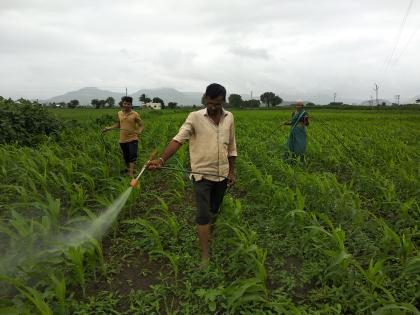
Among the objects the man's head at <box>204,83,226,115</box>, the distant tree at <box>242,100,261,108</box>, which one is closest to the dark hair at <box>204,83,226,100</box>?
the man's head at <box>204,83,226,115</box>

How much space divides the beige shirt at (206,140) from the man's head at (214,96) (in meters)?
0.13

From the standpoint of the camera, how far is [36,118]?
31.8 feet

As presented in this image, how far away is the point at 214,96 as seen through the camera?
2.93 m

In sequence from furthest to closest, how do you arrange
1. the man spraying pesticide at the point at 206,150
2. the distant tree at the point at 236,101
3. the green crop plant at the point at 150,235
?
the distant tree at the point at 236,101
the green crop plant at the point at 150,235
the man spraying pesticide at the point at 206,150

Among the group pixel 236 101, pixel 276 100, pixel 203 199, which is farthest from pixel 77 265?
pixel 276 100

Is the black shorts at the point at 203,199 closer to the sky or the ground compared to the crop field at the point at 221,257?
closer to the sky

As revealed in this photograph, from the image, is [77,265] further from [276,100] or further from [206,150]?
[276,100]

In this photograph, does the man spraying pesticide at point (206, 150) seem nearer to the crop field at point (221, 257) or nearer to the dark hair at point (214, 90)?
the dark hair at point (214, 90)

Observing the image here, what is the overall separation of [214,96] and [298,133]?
14.1 feet

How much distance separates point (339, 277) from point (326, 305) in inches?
15.7

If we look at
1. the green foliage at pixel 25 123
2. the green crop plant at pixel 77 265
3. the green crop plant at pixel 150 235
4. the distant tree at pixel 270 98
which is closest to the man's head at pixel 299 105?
the green crop plant at pixel 150 235

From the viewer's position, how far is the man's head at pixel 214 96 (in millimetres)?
2912

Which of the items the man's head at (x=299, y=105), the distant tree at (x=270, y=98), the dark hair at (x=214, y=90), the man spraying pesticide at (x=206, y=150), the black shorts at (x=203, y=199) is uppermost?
the distant tree at (x=270, y=98)

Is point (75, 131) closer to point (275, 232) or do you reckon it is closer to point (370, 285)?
point (275, 232)
